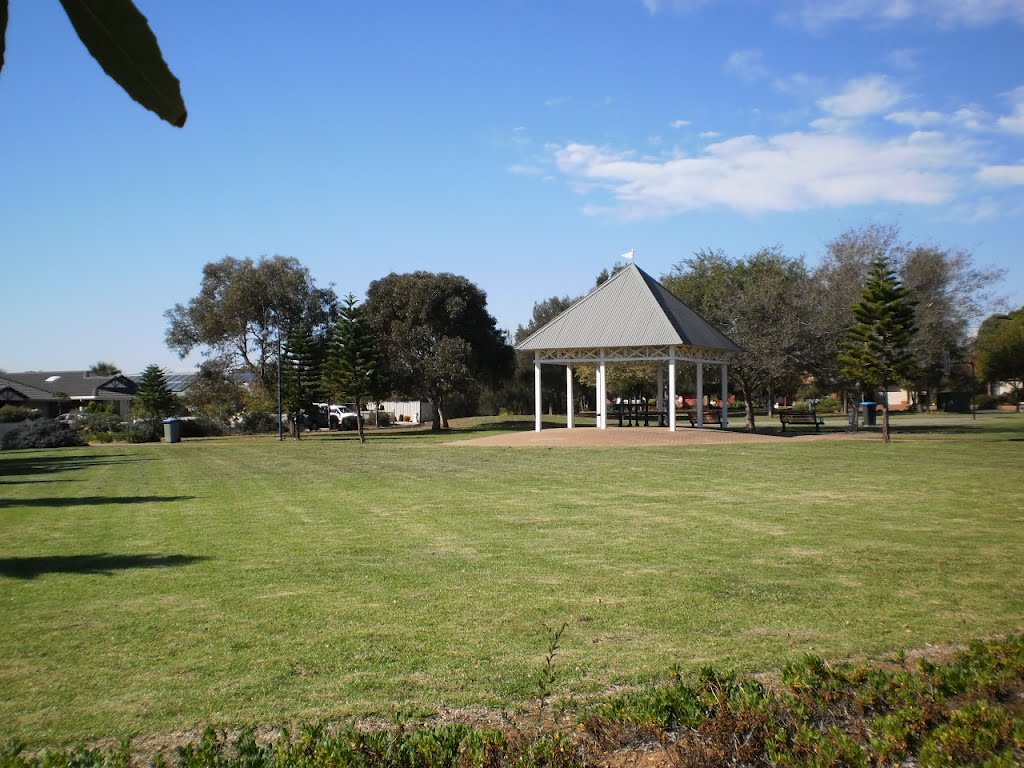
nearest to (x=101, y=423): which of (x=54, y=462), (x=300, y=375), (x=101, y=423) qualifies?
(x=101, y=423)

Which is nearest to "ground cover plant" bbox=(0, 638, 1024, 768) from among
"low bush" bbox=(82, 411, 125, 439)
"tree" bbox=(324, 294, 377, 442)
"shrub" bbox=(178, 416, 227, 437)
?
"tree" bbox=(324, 294, 377, 442)

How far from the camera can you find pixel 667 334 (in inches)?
1180

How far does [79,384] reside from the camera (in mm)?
65188

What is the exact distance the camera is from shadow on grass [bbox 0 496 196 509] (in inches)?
571

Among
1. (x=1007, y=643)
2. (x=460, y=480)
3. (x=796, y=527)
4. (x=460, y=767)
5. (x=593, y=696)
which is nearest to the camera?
(x=460, y=767)

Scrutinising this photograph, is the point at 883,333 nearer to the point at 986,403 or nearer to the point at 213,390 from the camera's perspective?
the point at 213,390

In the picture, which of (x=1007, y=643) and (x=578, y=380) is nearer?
(x=1007, y=643)

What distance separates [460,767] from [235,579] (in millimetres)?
4802

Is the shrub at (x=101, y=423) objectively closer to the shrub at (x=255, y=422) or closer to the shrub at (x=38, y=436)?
the shrub at (x=38, y=436)

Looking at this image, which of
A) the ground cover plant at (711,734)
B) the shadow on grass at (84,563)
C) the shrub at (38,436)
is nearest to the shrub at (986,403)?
the shrub at (38,436)

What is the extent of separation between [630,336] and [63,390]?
162 ft

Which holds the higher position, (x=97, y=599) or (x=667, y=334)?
(x=667, y=334)

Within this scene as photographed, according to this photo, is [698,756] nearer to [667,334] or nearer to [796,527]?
[796,527]

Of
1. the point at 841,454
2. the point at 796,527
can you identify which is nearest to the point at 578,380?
the point at 841,454
